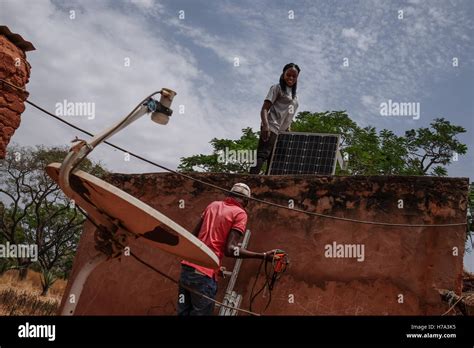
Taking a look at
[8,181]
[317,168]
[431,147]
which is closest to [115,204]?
[317,168]

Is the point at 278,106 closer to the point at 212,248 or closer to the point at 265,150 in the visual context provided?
the point at 265,150

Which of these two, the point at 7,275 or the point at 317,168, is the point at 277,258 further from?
the point at 7,275

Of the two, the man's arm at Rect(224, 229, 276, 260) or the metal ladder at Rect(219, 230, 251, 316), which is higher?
the man's arm at Rect(224, 229, 276, 260)

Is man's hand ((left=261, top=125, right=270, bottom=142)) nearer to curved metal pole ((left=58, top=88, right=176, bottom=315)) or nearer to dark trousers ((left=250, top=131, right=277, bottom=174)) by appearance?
dark trousers ((left=250, top=131, right=277, bottom=174))

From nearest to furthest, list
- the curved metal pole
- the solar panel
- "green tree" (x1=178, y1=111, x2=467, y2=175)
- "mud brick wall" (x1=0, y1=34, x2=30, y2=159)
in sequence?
the curved metal pole < "mud brick wall" (x1=0, y1=34, x2=30, y2=159) < the solar panel < "green tree" (x1=178, y1=111, x2=467, y2=175)

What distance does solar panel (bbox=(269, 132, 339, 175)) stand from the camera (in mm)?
6738

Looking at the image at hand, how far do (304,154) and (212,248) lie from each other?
10.6ft

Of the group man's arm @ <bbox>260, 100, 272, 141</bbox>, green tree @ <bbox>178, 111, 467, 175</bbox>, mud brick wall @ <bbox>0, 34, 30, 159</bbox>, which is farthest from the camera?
green tree @ <bbox>178, 111, 467, 175</bbox>

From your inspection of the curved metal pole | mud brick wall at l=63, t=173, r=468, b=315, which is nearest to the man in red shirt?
the curved metal pole

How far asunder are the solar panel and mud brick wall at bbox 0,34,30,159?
3411 mm

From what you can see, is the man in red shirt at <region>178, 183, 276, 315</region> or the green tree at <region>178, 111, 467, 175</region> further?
the green tree at <region>178, 111, 467, 175</region>

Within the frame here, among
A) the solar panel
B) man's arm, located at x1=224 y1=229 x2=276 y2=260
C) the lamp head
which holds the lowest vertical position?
man's arm, located at x1=224 y1=229 x2=276 y2=260

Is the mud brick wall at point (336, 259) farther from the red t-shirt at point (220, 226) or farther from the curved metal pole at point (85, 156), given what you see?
the curved metal pole at point (85, 156)
